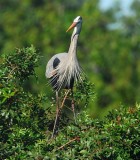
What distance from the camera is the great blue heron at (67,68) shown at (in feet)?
43.7

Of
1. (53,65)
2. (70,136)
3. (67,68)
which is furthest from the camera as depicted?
(53,65)

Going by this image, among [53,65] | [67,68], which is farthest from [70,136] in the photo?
[53,65]

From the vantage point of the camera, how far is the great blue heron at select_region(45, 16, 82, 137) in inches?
525

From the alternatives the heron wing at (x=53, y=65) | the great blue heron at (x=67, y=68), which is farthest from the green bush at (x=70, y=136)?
the heron wing at (x=53, y=65)

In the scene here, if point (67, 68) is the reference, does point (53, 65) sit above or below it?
above

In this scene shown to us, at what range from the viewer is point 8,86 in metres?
10.7

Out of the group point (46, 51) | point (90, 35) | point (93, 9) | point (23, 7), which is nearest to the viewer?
point (46, 51)

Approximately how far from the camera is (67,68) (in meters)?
13.5

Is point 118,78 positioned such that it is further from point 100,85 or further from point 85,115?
point 85,115

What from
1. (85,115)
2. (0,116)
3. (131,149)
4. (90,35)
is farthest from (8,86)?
(90,35)

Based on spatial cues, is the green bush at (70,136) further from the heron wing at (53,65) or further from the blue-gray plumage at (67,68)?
the heron wing at (53,65)

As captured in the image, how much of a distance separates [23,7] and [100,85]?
68.2ft

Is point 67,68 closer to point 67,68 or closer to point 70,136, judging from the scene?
point 67,68

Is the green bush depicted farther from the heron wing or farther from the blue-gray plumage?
the heron wing
